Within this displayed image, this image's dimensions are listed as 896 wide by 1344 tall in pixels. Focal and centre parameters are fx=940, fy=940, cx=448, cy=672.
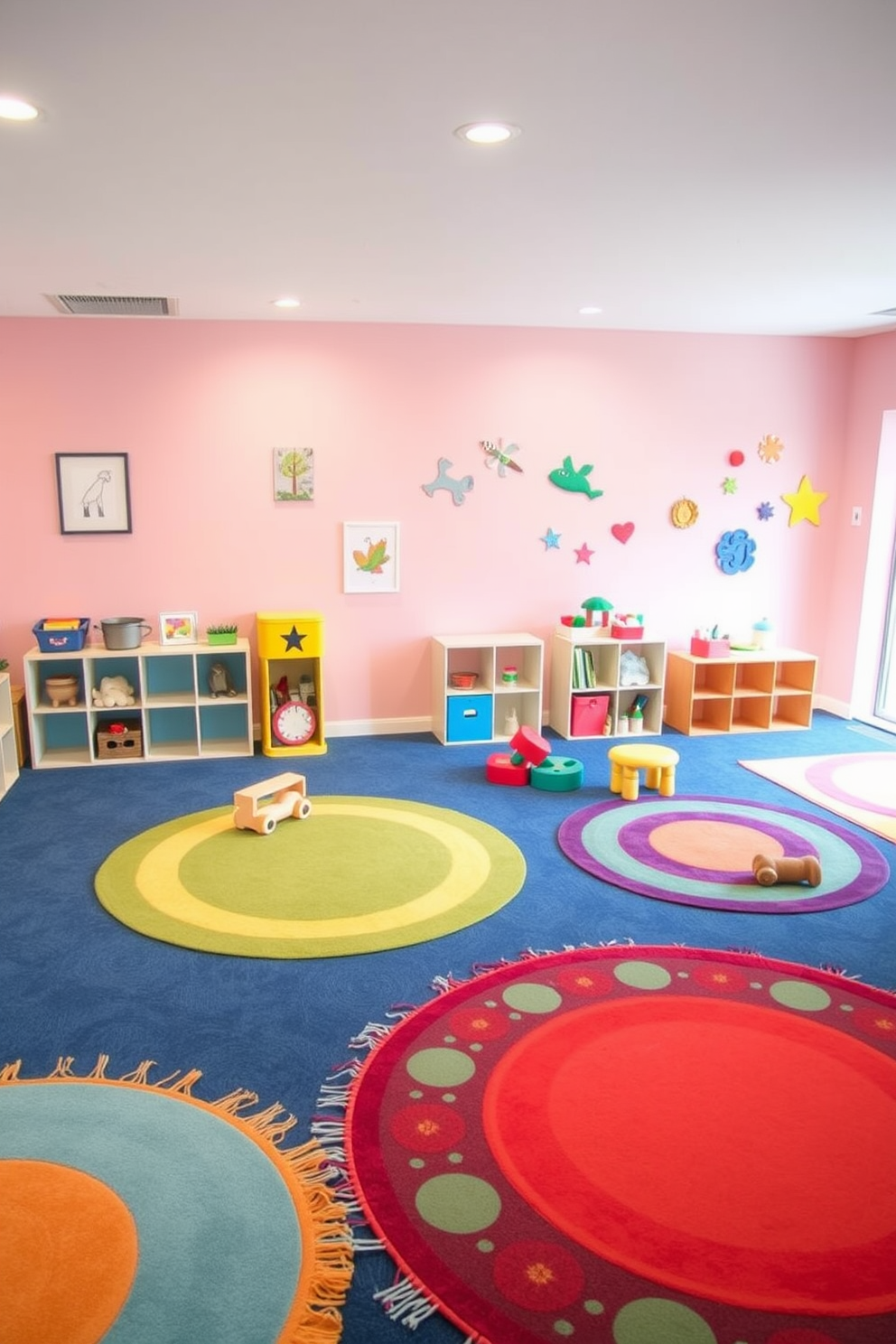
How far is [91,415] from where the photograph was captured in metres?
5.77

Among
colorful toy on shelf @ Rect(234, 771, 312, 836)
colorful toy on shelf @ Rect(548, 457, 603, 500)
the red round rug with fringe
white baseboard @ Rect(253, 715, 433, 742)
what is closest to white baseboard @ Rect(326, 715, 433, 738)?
white baseboard @ Rect(253, 715, 433, 742)

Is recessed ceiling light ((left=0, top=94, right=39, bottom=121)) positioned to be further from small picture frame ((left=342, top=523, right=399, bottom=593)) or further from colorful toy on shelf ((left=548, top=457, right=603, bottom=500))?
colorful toy on shelf ((left=548, top=457, right=603, bottom=500))

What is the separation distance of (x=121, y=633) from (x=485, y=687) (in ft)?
7.68

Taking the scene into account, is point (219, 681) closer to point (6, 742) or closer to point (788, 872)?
point (6, 742)

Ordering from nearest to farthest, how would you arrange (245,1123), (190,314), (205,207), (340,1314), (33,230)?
(340,1314) < (245,1123) < (205,207) < (33,230) < (190,314)

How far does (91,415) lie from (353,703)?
2457mm

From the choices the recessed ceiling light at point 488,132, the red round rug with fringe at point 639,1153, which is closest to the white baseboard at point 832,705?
the red round rug with fringe at point 639,1153

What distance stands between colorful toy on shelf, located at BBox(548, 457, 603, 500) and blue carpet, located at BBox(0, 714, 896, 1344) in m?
2.18

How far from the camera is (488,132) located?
2.75m

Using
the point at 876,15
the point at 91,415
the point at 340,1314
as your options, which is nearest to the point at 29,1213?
the point at 340,1314

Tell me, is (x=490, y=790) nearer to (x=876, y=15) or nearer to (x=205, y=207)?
(x=205, y=207)

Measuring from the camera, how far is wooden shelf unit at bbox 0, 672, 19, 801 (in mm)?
5160

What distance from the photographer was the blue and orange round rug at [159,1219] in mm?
1957

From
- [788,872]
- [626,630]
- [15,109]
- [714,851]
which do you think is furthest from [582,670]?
[15,109]
